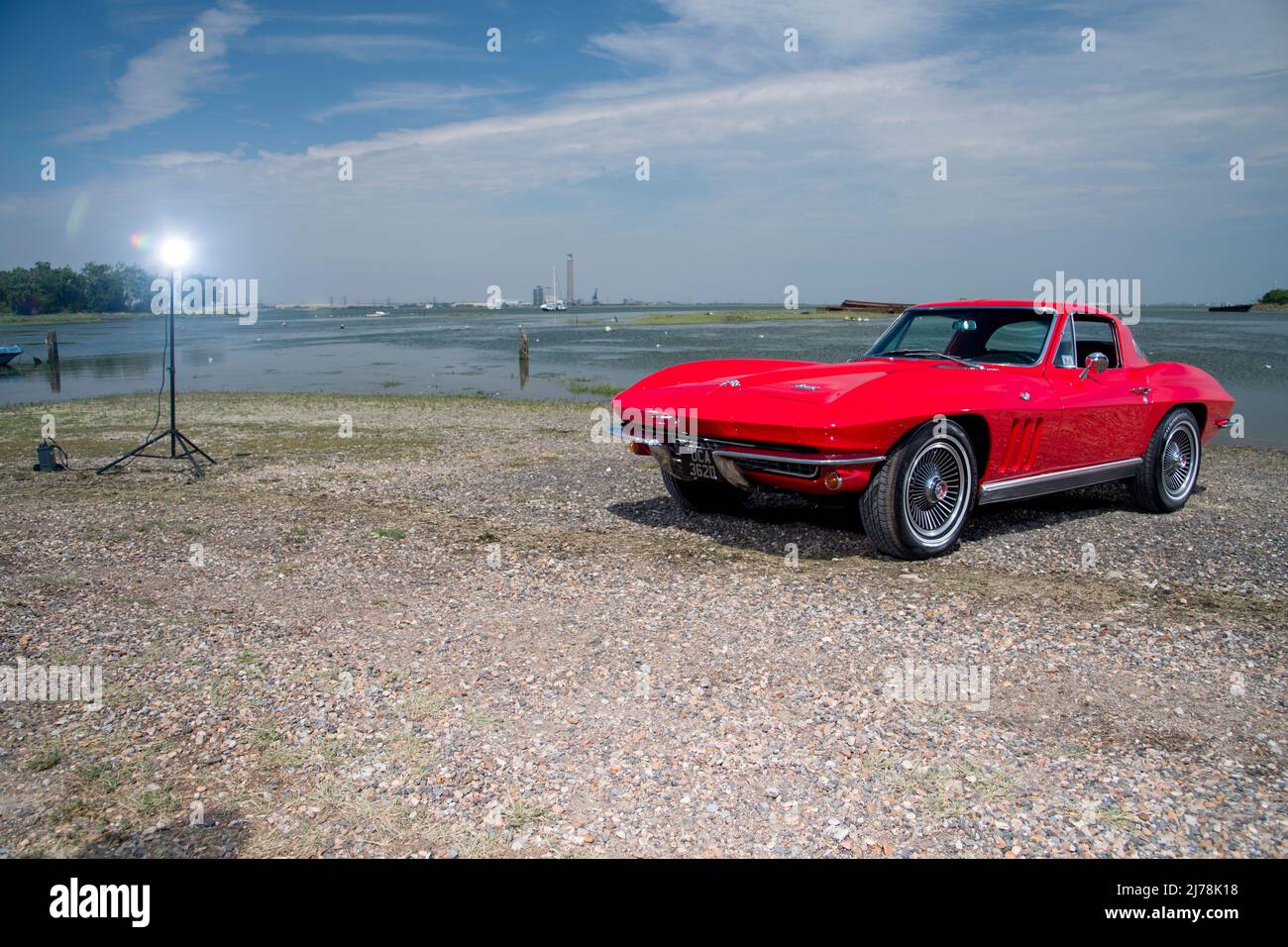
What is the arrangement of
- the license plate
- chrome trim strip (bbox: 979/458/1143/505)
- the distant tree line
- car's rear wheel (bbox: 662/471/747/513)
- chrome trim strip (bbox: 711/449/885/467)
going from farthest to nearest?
the distant tree line, car's rear wheel (bbox: 662/471/747/513), chrome trim strip (bbox: 979/458/1143/505), the license plate, chrome trim strip (bbox: 711/449/885/467)

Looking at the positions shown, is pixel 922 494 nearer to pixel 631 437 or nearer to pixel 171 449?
pixel 631 437

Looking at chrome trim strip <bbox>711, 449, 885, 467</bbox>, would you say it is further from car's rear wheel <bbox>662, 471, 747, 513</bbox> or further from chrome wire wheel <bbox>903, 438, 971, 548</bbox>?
car's rear wheel <bbox>662, 471, 747, 513</bbox>

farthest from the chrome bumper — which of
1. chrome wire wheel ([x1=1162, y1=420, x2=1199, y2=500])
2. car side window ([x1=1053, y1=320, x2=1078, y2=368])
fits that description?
chrome wire wheel ([x1=1162, y1=420, x2=1199, y2=500])

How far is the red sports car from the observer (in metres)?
5.58

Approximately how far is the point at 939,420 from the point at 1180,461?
3.66 metres

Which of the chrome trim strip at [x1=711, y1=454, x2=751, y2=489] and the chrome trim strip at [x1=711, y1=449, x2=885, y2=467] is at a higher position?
the chrome trim strip at [x1=711, y1=449, x2=885, y2=467]

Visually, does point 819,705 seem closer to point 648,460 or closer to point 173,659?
point 173,659

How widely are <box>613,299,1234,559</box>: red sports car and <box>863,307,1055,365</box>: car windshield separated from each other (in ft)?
0.04

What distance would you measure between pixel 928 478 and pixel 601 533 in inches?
99.7

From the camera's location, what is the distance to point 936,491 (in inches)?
235

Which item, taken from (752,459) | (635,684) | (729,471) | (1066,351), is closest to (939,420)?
(752,459)

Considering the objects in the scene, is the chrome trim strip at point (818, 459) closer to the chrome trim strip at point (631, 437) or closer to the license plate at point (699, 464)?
the license plate at point (699, 464)
